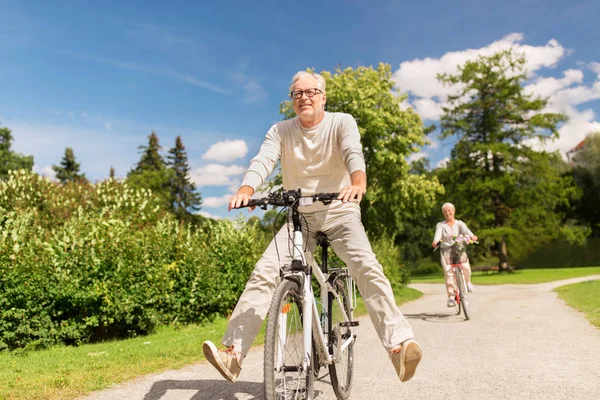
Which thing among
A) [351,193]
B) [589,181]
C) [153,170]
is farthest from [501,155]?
[153,170]

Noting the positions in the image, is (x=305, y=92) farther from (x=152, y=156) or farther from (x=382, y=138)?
(x=152, y=156)

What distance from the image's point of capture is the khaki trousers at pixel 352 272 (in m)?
3.47

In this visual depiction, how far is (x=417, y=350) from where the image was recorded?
350 centimetres

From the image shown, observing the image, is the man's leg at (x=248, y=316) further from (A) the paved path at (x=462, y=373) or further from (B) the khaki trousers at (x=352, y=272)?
(A) the paved path at (x=462, y=373)

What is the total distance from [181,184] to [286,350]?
75807 mm

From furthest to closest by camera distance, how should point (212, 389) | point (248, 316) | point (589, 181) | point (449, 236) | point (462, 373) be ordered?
point (589, 181), point (449, 236), point (462, 373), point (212, 389), point (248, 316)

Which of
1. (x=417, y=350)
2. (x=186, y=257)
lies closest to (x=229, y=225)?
(x=186, y=257)

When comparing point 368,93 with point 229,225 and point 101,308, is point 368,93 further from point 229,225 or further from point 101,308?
point 101,308

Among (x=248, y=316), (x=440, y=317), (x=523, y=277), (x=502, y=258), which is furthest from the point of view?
(x=502, y=258)

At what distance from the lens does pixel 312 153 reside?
3916 millimetres

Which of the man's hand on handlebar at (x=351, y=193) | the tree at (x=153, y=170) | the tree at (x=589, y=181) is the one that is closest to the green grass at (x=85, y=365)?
the man's hand on handlebar at (x=351, y=193)

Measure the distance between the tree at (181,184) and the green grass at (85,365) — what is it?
6418 cm

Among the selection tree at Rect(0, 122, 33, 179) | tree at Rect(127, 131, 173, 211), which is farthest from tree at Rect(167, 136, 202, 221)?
tree at Rect(0, 122, 33, 179)

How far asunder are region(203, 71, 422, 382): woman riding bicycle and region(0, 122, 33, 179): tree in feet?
158
